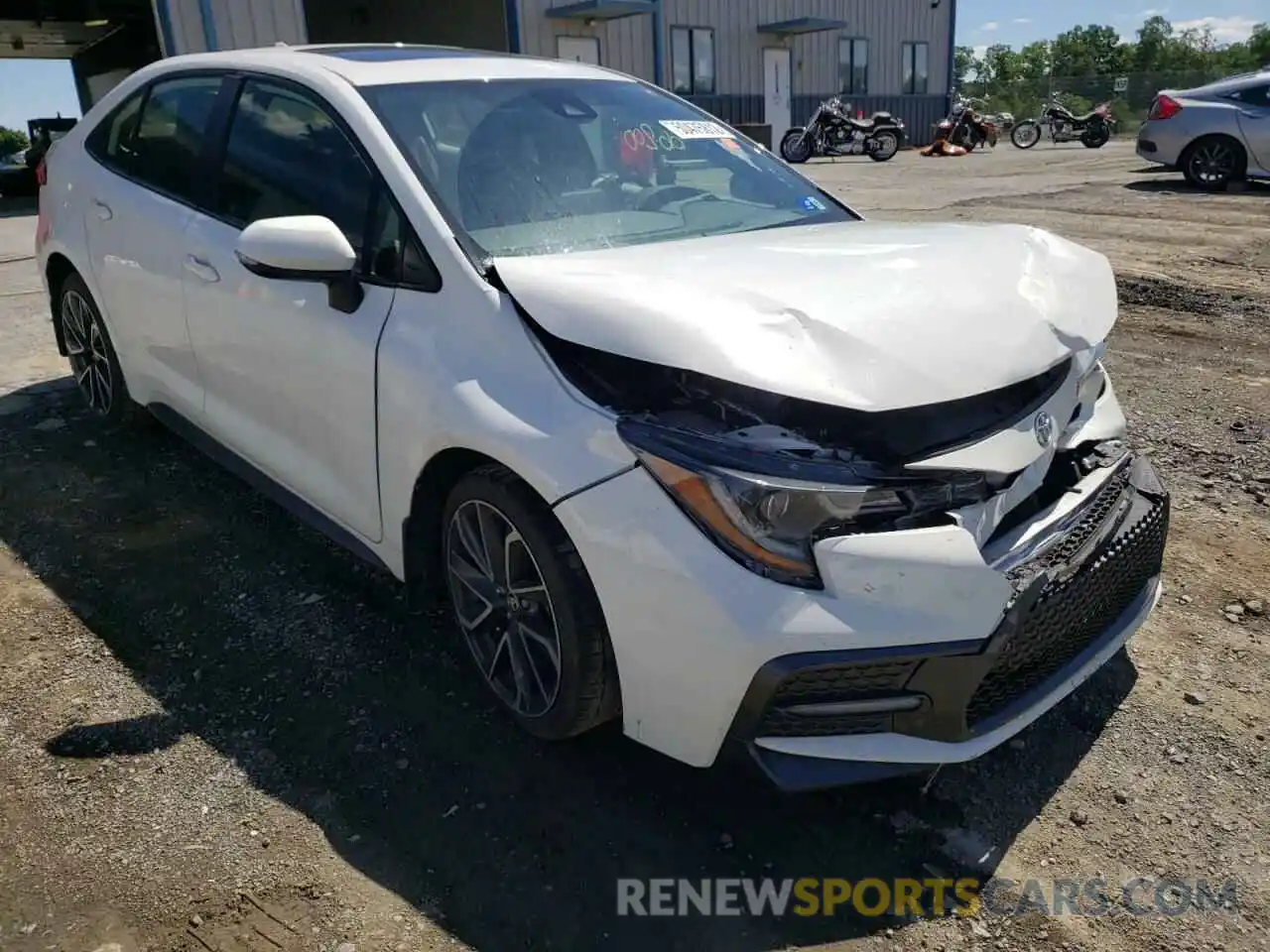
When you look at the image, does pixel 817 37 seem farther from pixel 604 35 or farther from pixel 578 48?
pixel 578 48

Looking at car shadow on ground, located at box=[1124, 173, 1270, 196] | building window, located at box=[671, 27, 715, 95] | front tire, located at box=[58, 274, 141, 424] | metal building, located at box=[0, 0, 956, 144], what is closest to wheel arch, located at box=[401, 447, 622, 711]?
front tire, located at box=[58, 274, 141, 424]

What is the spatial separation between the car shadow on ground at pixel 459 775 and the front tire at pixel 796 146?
20.8m

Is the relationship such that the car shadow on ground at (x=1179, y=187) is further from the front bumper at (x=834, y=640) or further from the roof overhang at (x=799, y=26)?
the roof overhang at (x=799, y=26)

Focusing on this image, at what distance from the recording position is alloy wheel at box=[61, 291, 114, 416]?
15.0ft

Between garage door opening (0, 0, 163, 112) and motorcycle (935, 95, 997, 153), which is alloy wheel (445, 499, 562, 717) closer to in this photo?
garage door opening (0, 0, 163, 112)

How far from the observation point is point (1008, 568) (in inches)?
84.4

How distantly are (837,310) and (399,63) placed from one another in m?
1.82

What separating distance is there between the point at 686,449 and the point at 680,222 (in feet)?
4.04

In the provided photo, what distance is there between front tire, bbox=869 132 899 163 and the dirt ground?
67.6 feet

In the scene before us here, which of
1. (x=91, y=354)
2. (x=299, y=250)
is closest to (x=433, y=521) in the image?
(x=299, y=250)

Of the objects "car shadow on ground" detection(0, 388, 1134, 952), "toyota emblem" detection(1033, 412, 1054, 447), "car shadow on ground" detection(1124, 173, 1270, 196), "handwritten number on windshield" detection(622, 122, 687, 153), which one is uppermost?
"handwritten number on windshield" detection(622, 122, 687, 153)

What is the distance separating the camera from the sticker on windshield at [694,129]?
352 centimetres

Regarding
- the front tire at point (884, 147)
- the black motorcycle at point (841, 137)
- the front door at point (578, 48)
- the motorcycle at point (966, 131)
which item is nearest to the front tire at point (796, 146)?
the black motorcycle at point (841, 137)

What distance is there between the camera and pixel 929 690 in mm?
2104
